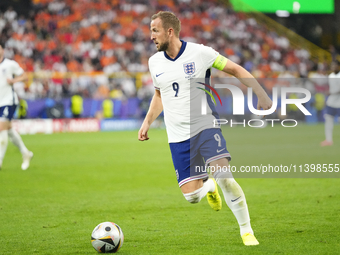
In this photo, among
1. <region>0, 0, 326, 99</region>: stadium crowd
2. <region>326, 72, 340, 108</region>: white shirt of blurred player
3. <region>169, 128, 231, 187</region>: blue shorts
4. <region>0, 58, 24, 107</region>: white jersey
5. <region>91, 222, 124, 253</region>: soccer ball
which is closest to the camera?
<region>91, 222, 124, 253</region>: soccer ball

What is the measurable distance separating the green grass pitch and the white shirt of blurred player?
6.12 ft

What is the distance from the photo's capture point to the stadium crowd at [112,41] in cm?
2406

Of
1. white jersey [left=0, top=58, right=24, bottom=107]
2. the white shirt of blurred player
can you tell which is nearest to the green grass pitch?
white jersey [left=0, top=58, right=24, bottom=107]

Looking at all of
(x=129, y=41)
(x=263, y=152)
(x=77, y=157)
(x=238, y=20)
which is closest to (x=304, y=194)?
(x=263, y=152)

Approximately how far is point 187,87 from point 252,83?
0.69 metres

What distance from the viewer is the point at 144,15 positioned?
29.6 metres

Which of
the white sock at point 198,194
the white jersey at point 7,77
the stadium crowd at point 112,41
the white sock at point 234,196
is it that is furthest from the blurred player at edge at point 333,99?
the stadium crowd at point 112,41

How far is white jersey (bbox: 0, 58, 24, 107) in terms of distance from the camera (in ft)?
32.5

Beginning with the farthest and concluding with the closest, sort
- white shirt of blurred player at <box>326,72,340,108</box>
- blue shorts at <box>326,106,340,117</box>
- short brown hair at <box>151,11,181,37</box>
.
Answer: blue shorts at <box>326,106,340,117</box> < white shirt of blurred player at <box>326,72,340,108</box> < short brown hair at <box>151,11,181,37</box>

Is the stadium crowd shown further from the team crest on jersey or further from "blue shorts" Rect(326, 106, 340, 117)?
the team crest on jersey

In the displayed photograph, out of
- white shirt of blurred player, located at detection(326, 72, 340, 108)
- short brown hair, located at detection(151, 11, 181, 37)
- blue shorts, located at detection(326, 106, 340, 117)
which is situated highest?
short brown hair, located at detection(151, 11, 181, 37)

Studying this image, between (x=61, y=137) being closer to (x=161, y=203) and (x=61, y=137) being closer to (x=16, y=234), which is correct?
(x=161, y=203)

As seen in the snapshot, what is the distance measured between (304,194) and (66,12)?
75.0ft

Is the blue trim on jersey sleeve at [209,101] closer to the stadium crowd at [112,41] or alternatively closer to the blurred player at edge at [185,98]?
the blurred player at edge at [185,98]
